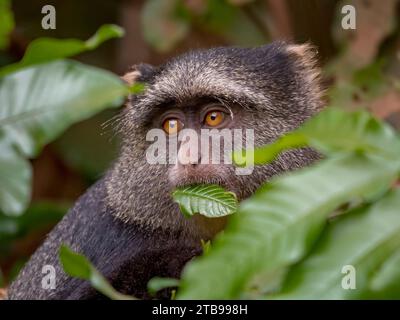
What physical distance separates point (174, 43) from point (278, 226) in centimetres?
800

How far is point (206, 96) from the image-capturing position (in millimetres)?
5957

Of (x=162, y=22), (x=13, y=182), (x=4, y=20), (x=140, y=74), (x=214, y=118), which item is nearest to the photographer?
(x=13, y=182)

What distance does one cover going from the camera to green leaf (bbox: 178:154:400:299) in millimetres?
2926

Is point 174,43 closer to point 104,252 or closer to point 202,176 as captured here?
point 104,252

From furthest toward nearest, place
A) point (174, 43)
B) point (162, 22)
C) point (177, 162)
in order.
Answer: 1. point (174, 43)
2. point (162, 22)
3. point (177, 162)

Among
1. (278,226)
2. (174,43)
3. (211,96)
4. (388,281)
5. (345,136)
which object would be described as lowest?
(388,281)

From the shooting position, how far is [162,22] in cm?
1038

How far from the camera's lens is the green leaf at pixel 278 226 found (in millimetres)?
2926

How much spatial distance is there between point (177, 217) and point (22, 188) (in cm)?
290

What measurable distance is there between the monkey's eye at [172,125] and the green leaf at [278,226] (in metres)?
2.93

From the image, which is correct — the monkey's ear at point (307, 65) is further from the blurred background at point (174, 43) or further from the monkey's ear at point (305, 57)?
the blurred background at point (174, 43)
